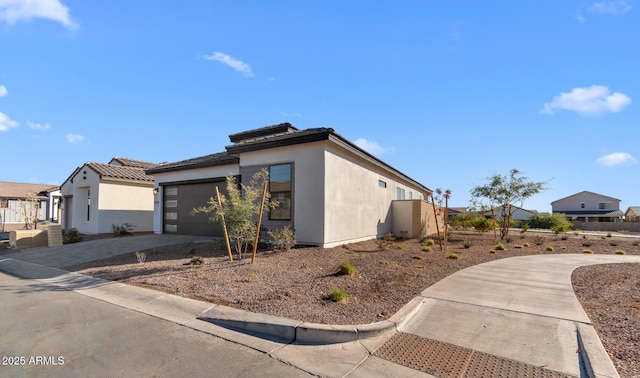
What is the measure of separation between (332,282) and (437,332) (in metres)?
2.70

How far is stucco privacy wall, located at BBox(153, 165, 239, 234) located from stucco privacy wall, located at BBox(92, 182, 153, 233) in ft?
11.6

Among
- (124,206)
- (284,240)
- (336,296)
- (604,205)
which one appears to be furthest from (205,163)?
(604,205)

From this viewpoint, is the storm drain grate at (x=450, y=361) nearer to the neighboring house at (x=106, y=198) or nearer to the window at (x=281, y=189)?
the window at (x=281, y=189)

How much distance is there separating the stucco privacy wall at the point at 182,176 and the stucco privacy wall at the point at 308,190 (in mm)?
3473

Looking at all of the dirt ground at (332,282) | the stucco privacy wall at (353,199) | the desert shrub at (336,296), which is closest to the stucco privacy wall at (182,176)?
the dirt ground at (332,282)

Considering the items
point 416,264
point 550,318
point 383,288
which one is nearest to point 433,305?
point 383,288

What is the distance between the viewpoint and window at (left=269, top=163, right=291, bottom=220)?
11.6 meters

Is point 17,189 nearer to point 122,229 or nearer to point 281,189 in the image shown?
point 122,229

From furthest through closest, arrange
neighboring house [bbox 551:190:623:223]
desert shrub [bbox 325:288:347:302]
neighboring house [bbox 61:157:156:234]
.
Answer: neighboring house [bbox 551:190:623:223]
neighboring house [bbox 61:157:156:234]
desert shrub [bbox 325:288:347:302]

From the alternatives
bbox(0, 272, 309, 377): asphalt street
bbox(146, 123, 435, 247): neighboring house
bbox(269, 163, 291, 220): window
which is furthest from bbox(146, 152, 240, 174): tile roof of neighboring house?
bbox(0, 272, 309, 377): asphalt street

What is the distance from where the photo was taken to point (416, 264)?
350 inches

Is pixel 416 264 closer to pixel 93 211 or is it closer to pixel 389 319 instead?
pixel 389 319

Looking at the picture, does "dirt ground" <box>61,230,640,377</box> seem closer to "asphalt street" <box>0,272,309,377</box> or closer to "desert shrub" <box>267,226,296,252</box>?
"desert shrub" <box>267,226,296,252</box>

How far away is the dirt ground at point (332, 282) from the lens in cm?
472
